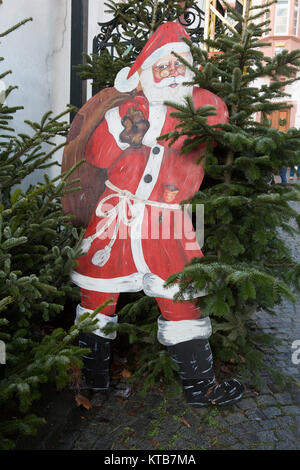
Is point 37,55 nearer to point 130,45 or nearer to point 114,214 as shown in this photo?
point 130,45

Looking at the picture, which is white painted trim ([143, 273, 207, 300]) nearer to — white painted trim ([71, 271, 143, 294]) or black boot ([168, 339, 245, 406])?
white painted trim ([71, 271, 143, 294])

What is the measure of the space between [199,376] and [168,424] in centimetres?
36

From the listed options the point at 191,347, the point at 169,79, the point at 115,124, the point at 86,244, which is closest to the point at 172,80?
the point at 169,79

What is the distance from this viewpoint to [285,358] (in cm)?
347

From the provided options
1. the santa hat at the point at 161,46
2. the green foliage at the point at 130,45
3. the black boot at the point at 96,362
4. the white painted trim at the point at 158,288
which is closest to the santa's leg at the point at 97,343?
the black boot at the point at 96,362

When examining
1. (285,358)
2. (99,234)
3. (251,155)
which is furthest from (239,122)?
(285,358)

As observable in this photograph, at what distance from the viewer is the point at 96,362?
2795mm

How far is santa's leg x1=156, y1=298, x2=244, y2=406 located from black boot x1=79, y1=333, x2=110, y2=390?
1.42ft

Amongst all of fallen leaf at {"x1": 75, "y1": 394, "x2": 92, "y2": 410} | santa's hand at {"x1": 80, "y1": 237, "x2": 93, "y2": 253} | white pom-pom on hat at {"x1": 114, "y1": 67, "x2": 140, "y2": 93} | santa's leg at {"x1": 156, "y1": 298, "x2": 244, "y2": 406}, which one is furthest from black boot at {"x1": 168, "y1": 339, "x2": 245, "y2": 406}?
white pom-pom on hat at {"x1": 114, "y1": 67, "x2": 140, "y2": 93}

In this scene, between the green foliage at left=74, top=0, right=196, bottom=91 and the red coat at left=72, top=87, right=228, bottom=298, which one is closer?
the red coat at left=72, top=87, right=228, bottom=298

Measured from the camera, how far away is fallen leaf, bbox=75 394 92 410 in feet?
8.87

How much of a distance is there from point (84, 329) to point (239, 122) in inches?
69.0

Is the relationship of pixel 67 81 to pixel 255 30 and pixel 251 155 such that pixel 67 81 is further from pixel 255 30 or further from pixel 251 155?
pixel 251 155

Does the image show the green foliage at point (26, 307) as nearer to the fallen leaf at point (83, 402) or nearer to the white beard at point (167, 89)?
the fallen leaf at point (83, 402)
